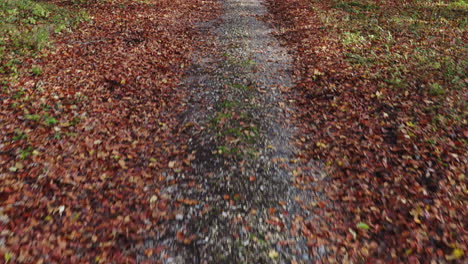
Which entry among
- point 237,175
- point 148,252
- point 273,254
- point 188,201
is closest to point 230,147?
point 237,175

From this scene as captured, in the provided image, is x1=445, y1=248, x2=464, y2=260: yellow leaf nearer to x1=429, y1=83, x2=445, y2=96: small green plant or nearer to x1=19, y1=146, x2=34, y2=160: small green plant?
x1=429, y1=83, x2=445, y2=96: small green plant

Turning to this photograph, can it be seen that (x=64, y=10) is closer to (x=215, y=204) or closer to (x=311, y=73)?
(x=311, y=73)

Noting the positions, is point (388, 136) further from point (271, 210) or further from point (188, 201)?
point (188, 201)

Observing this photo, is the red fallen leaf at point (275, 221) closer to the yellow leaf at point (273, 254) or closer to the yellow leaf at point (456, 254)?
the yellow leaf at point (273, 254)

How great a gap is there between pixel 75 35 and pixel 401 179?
12.8m

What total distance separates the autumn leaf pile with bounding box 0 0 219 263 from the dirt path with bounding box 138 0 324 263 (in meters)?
0.49

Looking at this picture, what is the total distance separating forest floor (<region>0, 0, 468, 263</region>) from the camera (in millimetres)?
4883

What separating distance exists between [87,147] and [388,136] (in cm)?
701

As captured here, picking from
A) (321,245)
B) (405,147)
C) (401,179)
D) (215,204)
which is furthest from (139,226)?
(405,147)

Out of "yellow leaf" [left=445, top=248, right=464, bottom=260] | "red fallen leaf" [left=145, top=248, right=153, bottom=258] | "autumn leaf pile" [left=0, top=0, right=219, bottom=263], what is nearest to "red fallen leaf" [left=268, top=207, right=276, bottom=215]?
"autumn leaf pile" [left=0, top=0, right=219, bottom=263]

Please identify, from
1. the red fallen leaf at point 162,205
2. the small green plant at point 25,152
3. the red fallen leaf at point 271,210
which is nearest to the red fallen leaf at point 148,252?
the red fallen leaf at point 162,205

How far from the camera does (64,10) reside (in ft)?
48.0

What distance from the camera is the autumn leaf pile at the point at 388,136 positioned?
4.86 meters

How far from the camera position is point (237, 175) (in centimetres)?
624
